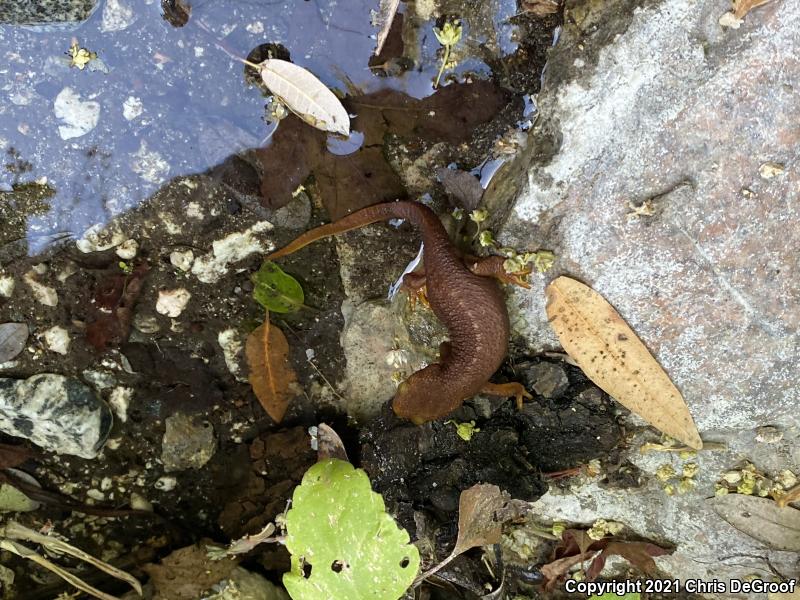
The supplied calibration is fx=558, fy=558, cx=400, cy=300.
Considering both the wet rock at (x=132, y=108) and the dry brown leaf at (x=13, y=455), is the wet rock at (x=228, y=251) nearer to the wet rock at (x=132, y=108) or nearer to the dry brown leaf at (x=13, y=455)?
the wet rock at (x=132, y=108)

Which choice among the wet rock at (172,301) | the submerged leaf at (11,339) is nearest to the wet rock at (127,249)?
the wet rock at (172,301)

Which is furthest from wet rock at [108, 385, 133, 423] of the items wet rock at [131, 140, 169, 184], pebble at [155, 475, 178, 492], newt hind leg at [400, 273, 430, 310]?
newt hind leg at [400, 273, 430, 310]

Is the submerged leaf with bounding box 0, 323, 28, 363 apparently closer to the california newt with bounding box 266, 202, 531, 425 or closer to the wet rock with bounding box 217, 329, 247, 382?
the wet rock with bounding box 217, 329, 247, 382

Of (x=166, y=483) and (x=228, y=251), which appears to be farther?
(x=166, y=483)

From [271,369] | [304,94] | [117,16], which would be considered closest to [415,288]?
[271,369]

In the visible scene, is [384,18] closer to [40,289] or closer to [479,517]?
[40,289]

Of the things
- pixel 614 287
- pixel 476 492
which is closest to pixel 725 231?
pixel 614 287

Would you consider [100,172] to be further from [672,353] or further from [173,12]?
[672,353]
